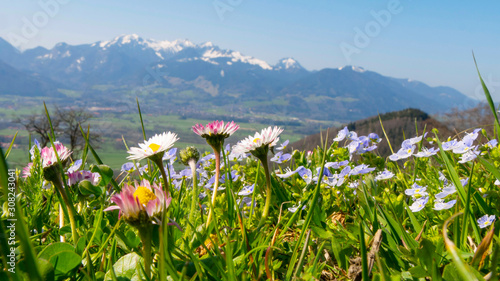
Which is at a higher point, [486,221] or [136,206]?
[136,206]

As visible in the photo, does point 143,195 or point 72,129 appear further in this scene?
point 72,129

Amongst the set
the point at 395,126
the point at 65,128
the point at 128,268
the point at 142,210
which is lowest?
the point at 65,128

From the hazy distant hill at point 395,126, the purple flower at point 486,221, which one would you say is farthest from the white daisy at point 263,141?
the hazy distant hill at point 395,126

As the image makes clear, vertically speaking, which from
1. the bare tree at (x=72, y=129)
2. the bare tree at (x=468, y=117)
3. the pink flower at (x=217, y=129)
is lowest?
the bare tree at (x=72, y=129)

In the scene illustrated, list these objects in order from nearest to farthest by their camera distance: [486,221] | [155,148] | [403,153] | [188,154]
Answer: [486,221] < [155,148] < [188,154] < [403,153]

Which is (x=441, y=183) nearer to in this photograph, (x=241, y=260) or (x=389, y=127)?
(x=241, y=260)

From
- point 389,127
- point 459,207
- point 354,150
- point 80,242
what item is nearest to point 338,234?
point 459,207

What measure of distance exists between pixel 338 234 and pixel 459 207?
67 cm

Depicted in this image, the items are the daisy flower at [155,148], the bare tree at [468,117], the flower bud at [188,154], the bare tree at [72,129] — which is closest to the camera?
the daisy flower at [155,148]

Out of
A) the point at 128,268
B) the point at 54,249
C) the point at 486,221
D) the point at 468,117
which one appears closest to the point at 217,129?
the point at 128,268

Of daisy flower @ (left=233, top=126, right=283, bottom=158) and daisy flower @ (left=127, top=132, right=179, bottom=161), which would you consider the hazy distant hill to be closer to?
daisy flower @ (left=233, top=126, right=283, bottom=158)

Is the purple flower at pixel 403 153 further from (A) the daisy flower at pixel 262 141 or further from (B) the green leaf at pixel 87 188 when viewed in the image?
(B) the green leaf at pixel 87 188

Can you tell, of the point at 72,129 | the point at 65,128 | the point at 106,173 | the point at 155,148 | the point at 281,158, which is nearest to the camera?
the point at 155,148

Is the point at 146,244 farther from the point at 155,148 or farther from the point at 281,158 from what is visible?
the point at 281,158
